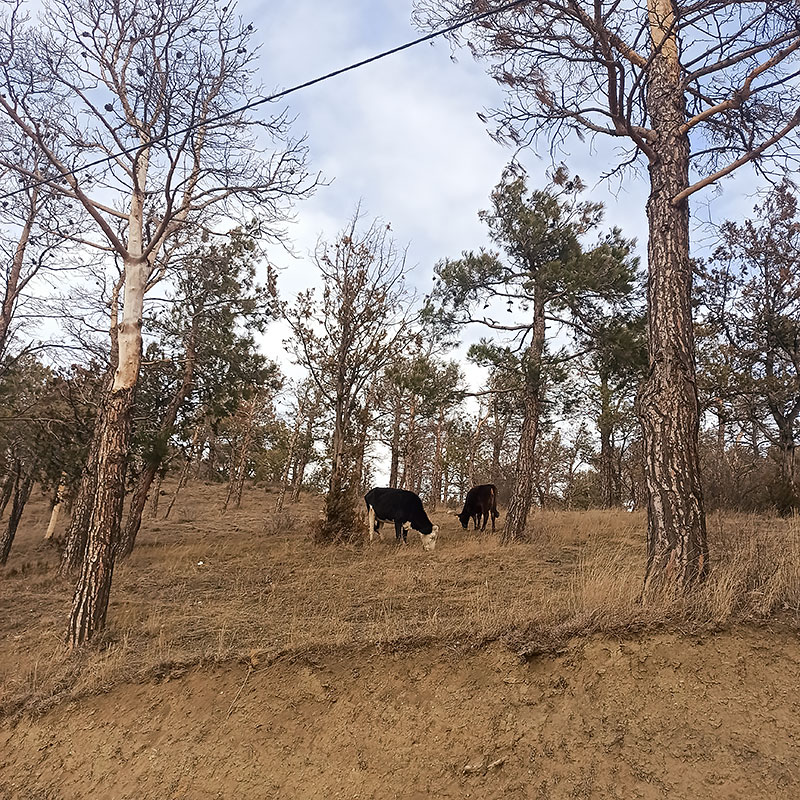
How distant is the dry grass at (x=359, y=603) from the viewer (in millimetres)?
4898

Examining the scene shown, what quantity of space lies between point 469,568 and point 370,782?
19.0 feet

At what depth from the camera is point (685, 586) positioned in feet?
16.4

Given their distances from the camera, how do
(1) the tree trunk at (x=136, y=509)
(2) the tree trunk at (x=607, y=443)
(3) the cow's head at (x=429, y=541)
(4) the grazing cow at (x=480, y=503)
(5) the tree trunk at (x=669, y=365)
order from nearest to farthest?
(5) the tree trunk at (x=669, y=365), (3) the cow's head at (x=429, y=541), (1) the tree trunk at (x=136, y=509), (4) the grazing cow at (x=480, y=503), (2) the tree trunk at (x=607, y=443)

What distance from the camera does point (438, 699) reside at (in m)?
4.49

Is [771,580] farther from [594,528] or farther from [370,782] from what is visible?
[594,528]

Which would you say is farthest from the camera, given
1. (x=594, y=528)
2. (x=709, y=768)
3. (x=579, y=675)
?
(x=594, y=528)

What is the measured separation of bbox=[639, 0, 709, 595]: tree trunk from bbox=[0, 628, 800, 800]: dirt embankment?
0.97m

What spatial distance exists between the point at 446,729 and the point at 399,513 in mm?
10173

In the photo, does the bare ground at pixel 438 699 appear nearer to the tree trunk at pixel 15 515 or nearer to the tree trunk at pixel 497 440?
the tree trunk at pixel 15 515

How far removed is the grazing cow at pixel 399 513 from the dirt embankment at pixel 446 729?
27.7 ft

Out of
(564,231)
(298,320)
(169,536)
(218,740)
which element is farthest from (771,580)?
(169,536)

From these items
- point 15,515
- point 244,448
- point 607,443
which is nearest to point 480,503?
point 607,443

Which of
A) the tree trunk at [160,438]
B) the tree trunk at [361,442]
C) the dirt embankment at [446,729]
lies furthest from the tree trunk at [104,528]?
the tree trunk at [361,442]

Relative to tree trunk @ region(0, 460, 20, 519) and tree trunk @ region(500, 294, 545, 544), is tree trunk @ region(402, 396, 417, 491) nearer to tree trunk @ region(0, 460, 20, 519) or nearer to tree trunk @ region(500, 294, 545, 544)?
tree trunk @ region(500, 294, 545, 544)
